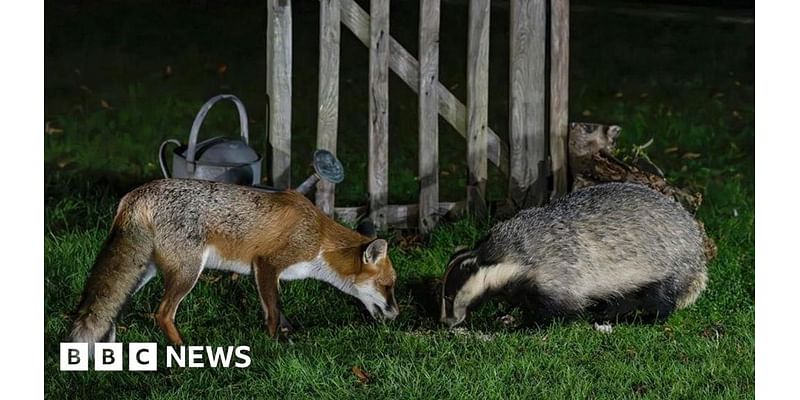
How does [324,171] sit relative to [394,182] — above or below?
above

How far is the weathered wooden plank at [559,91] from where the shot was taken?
9648 millimetres

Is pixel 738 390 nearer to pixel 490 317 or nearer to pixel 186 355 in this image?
pixel 490 317

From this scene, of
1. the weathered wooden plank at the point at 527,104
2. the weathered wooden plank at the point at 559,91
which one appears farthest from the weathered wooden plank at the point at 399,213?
the weathered wooden plank at the point at 559,91

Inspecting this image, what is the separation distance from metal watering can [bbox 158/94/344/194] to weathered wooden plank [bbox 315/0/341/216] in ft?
1.96

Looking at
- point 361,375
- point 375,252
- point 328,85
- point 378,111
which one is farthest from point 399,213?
point 361,375

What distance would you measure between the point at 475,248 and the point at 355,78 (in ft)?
14.2

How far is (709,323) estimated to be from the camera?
348 inches

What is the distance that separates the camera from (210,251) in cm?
803

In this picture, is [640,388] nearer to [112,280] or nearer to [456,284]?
[456,284]

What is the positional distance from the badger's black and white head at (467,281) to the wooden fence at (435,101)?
4.67ft

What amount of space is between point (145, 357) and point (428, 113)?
2627mm

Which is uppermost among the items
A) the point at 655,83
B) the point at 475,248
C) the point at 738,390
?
the point at 655,83

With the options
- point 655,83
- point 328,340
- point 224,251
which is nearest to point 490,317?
point 328,340

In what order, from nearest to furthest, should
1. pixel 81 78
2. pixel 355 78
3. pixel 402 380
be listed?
pixel 402 380 < pixel 81 78 < pixel 355 78
